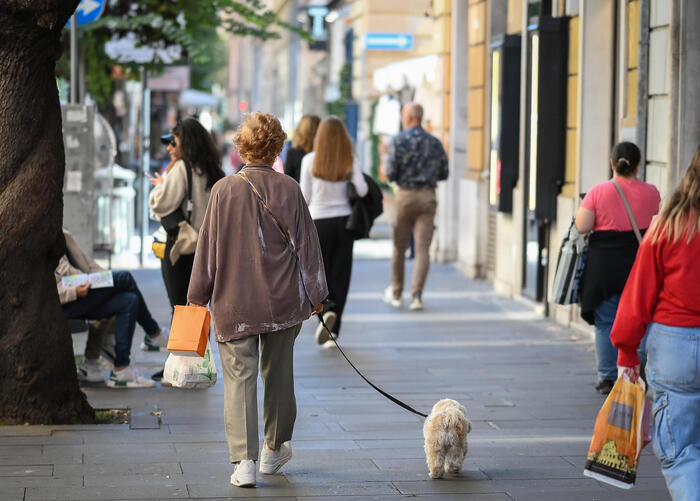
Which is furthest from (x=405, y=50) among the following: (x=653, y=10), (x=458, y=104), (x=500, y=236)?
(x=653, y=10)

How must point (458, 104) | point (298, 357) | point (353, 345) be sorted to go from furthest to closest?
1. point (458, 104)
2. point (353, 345)
3. point (298, 357)

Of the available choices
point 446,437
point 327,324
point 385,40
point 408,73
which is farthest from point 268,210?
point 385,40

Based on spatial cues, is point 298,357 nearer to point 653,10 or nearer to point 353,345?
point 353,345

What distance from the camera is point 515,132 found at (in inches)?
565

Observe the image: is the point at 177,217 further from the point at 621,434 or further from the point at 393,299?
the point at 393,299

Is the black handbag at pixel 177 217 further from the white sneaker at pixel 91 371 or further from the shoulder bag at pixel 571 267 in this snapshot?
the shoulder bag at pixel 571 267

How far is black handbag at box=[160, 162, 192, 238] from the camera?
8.77m

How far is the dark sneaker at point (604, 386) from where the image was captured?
8750mm

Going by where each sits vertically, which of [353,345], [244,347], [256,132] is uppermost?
[256,132]

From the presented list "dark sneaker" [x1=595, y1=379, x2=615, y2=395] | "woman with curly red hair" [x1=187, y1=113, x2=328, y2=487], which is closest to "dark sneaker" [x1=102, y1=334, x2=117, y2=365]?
"woman with curly red hair" [x1=187, y1=113, x2=328, y2=487]

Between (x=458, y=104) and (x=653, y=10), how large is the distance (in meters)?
7.85

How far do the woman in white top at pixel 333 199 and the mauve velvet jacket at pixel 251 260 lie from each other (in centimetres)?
436

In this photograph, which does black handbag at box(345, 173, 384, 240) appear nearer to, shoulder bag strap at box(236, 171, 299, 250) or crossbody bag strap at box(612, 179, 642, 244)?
crossbody bag strap at box(612, 179, 642, 244)

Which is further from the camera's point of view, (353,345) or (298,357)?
(353,345)
